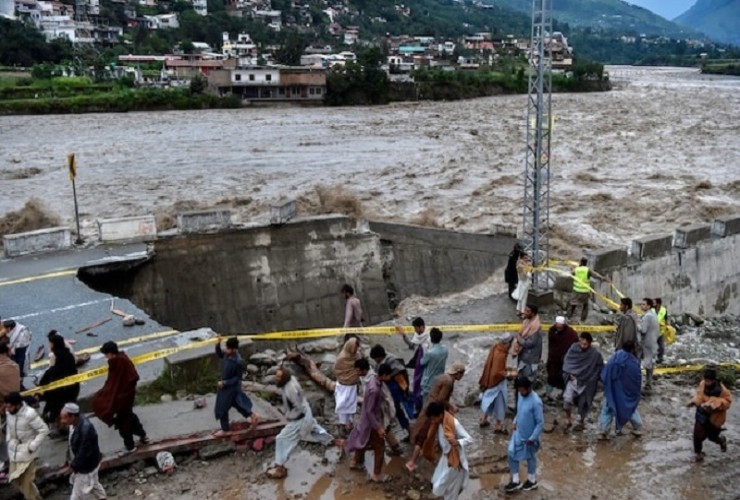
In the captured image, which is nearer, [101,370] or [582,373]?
[582,373]

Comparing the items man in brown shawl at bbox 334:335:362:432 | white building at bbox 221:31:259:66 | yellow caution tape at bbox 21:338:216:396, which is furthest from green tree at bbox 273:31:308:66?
man in brown shawl at bbox 334:335:362:432

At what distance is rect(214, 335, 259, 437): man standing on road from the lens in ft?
26.2

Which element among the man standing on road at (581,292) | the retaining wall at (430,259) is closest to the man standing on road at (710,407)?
the man standing on road at (581,292)

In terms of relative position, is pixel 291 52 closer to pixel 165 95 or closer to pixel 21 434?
pixel 165 95

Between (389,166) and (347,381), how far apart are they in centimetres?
3360

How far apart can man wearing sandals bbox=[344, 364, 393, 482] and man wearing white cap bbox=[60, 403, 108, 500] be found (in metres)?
2.65

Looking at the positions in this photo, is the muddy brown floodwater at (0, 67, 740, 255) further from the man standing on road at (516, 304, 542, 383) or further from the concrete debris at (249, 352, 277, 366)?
the man standing on road at (516, 304, 542, 383)

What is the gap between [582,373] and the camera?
28.7ft

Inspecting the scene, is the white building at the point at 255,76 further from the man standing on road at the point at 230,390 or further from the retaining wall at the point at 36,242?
the man standing on road at the point at 230,390

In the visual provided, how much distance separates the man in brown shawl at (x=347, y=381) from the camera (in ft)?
26.7

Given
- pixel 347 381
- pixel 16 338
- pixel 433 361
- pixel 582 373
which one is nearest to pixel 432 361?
pixel 433 361

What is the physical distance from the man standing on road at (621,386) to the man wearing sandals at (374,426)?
278 centimetres

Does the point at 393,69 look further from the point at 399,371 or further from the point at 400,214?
the point at 399,371

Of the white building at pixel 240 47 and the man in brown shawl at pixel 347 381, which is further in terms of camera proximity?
the white building at pixel 240 47
